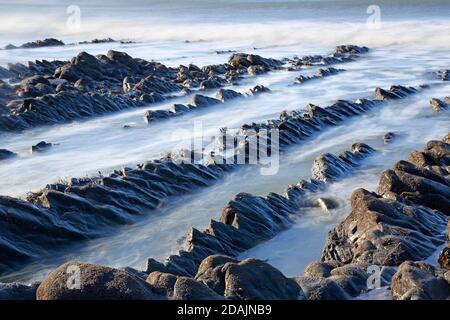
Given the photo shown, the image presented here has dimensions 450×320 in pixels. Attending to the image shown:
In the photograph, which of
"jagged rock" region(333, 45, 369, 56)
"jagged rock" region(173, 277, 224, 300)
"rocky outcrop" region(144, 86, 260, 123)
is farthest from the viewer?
"jagged rock" region(333, 45, 369, 56)

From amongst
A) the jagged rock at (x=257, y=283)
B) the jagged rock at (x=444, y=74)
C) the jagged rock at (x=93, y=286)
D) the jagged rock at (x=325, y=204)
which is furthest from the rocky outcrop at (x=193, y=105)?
the jagged rock at (x=93, y=286)

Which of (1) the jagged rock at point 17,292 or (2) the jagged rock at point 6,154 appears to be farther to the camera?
(2) the jagged rock at point 6,154

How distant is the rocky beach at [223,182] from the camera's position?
5.75 metres

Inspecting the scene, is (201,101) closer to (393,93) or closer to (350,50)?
(393,93)

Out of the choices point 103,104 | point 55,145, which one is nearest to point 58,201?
point 55,145

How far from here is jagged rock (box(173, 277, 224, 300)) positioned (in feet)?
16.8

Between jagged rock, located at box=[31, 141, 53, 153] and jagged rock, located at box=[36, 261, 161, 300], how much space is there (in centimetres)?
806

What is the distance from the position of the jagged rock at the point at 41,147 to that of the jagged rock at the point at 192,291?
8.47 meters

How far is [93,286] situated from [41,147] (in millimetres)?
8558

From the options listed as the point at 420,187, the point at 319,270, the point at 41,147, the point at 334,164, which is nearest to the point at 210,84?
the point at 41,147

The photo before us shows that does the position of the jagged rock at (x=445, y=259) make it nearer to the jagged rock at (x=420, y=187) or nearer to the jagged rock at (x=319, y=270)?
the jagged rock at (x=319, y=270)

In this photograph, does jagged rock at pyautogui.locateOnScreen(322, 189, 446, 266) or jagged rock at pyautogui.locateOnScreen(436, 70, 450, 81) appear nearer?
jagged rock at pyautogui.locateOnScreen(322, 189, 446, 266)

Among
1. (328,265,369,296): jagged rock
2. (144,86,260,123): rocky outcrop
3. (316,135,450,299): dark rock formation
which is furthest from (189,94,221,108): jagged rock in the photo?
(328,265,369,296): jagged rock

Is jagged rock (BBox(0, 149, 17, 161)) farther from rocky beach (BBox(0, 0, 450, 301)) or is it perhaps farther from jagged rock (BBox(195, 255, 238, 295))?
jagged rock (BBox(195, 255, 238, 295))
